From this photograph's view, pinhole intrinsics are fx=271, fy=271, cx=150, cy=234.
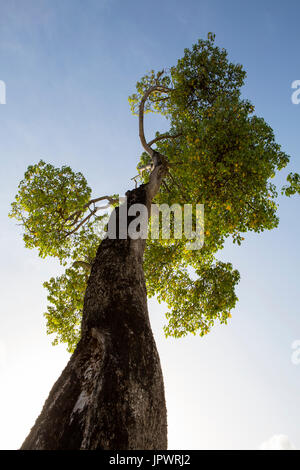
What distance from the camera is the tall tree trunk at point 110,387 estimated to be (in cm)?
292

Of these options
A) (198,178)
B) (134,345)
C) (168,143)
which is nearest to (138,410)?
(134,345)

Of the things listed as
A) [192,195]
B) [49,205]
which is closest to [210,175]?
[192,195]

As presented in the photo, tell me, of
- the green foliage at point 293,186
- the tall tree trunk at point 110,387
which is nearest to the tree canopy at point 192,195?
the green foliage at point 293,186

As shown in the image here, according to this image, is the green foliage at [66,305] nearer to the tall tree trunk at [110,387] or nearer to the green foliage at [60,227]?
the green foliage at [60,227]

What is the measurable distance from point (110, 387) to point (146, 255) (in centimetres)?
968

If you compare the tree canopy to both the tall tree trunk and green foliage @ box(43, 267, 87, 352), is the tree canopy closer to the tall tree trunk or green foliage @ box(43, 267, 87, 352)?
green foliage @ box(43, 267, 87, 352)

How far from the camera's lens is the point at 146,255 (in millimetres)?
12914

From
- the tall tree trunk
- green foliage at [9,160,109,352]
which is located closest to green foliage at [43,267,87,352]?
green foliage at [9,160,109,352]

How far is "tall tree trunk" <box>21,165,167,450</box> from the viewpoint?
292 cm

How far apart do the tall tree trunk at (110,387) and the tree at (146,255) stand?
0.04 ft

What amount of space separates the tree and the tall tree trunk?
0.5 inches

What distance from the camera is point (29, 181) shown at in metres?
11.1

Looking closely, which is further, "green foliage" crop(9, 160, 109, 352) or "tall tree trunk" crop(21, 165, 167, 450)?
"green foliage" crop(9, 160, 109, 352)
